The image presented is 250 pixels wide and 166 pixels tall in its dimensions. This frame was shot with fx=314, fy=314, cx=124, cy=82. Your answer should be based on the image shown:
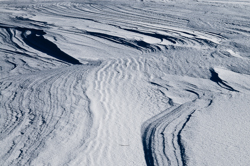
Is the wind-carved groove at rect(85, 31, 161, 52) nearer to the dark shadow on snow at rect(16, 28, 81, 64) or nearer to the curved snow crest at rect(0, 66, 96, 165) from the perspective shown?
the dark shadow on snow at rect(16, 28, 81, 64)

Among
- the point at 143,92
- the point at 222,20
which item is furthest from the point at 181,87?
the point at 222,20

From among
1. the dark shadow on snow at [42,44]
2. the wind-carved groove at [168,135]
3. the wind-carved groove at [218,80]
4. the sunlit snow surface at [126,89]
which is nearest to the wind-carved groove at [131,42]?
the sunlit snow surface at [126,89]

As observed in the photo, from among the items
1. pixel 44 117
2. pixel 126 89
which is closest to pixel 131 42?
pixel 126 89

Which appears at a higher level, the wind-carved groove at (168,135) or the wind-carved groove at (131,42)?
the wind-carved groove at (131,42)

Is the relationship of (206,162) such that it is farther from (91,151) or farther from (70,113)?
(70,113)

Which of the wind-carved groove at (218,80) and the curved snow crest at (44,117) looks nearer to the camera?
the curved snow crest at (44,117)

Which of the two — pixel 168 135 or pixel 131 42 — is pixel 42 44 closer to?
pixel 131 42

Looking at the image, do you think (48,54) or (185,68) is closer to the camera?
(185,68)

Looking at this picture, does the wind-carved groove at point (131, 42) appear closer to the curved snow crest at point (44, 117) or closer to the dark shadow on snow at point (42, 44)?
the dark shadow on snow at point (42, 44)

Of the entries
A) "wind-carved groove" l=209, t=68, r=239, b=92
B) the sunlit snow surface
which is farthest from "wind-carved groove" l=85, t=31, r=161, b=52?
"wind-carved groove" l=209, t=68, r=239, b=92
